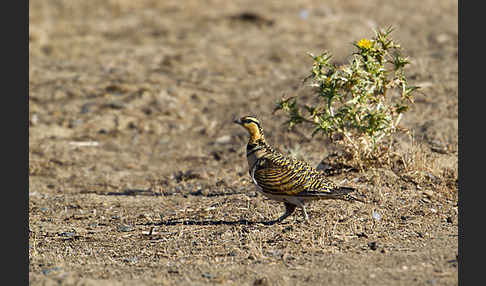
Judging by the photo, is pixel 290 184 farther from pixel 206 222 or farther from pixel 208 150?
pixel 208 150

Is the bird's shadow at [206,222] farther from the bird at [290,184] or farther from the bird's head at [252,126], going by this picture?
the bird's head at [252,126]

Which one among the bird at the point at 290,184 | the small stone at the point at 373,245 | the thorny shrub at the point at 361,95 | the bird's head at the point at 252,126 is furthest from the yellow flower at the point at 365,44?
the small stone at the point at 373,245

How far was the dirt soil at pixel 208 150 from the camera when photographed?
6117 millimetres

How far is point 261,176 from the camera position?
6.87m

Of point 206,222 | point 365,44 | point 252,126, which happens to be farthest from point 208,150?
point 365,44

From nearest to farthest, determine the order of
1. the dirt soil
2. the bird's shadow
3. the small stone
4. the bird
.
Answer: the dirt soil → the small stone → the bird → the bird's shadow

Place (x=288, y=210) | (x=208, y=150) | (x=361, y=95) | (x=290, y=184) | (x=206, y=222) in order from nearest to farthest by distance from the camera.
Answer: (x=290, y=184)
(x=288, y=210)
(x=206, y=222)
(x=361, y=95)
(x=208, y=150)

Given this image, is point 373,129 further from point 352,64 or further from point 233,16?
point 233,16

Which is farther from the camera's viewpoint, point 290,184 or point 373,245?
point 290,184

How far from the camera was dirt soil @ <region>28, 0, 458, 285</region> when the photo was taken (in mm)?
6117

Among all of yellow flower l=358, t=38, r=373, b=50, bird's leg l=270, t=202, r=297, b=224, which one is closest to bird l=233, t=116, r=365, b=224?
bird's leg l=270, t=202, r=297, b=224

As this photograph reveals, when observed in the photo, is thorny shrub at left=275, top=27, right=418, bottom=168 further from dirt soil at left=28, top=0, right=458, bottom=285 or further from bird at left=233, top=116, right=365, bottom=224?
bird at left=233, top=116, right=365, bottom=224

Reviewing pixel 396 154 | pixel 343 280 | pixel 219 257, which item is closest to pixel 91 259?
pixel 219 257

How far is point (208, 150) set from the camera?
36.3 feet
